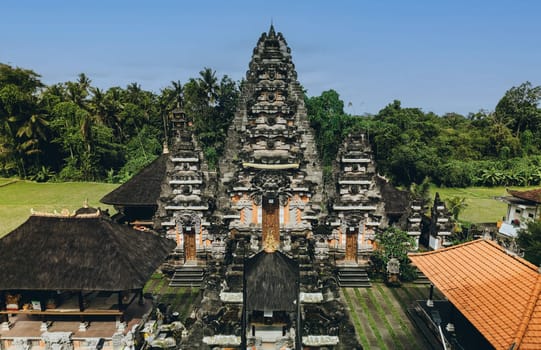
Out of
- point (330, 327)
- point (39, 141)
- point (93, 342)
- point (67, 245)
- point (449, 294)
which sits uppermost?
point (39, 141)

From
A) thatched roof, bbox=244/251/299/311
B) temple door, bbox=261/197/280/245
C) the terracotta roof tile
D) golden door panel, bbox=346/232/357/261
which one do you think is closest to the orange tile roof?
thatched roof, bbox=244/251/299/311

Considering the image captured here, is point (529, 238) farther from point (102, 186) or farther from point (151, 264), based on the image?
point (102, 186)

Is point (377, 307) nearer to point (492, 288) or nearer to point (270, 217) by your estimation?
point (492, 288)

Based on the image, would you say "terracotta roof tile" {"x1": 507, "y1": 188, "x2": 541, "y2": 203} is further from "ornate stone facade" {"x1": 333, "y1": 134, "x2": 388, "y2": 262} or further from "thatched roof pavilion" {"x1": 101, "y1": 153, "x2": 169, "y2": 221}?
"thatched roof pavilion" {"x1": 101, "y1": 153, "x2": 169, "y2": 221}

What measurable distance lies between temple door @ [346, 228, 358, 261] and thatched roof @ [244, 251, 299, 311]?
25.4 ft

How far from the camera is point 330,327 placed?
501 inches

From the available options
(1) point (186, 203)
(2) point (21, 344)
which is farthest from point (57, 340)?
(1) point (186, 203)

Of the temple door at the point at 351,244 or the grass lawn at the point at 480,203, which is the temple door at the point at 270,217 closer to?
the temple door at the point at 351,244

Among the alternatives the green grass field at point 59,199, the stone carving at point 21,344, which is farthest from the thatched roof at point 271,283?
the green grass field at point 59,199

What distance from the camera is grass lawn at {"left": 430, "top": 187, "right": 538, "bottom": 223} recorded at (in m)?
37.1

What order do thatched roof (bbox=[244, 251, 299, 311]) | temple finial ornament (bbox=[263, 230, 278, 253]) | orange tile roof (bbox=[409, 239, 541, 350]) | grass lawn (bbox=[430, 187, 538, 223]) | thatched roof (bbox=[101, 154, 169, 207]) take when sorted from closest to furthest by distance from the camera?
orange tile roof (bbox=[409, 239, 541, 350]) → thatched roof (bbox=[244, 251, 299, 311]) → temple finial ornament (bbox=[263, 230, 278, 253]) → thatched roof (bbox=[101, 154, 169, 207]) → grass lawn (bbox=[430, 187, 538, 223])

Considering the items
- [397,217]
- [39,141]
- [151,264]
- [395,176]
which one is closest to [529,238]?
[397,217]

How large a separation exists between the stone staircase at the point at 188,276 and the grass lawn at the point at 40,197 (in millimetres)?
17306

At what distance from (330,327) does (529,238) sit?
13451 mm
